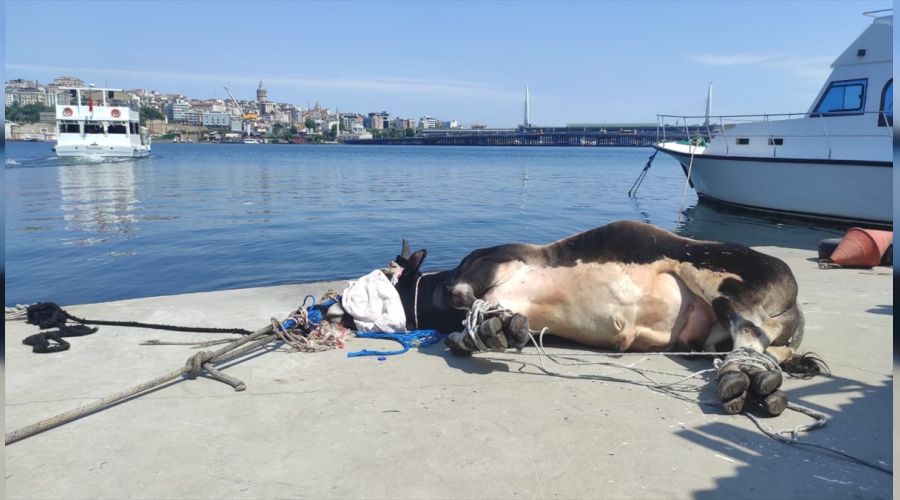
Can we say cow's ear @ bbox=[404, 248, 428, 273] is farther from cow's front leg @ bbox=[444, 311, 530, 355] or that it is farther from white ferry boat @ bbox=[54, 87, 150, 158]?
white ferry boat @ bbox=[54, 87, 150, 158]

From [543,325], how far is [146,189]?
33390mm

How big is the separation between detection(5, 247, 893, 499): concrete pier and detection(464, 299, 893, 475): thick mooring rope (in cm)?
7

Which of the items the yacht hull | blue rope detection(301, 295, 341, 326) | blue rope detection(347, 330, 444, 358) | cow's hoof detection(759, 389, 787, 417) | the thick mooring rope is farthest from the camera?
the yacht hull

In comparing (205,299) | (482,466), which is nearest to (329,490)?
(482,466)

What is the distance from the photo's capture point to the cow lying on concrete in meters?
4.45

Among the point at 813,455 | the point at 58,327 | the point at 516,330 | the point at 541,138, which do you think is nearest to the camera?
the point at 813,455

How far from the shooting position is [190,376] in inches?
179

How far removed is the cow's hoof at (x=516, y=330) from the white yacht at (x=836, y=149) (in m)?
14.0

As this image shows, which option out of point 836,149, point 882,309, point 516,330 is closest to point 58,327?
point 516,330

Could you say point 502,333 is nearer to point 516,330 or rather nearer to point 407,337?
point 516,330

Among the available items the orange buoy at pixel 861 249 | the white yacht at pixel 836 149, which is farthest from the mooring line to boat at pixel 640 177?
the orange buoy at pixel 861 249

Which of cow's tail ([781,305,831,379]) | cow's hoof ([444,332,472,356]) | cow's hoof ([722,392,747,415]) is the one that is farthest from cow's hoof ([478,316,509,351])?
cow's tail ([781,305,831,379])

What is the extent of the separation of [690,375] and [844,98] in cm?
1870

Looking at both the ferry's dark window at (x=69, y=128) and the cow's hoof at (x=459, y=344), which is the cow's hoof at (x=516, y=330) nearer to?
the cow's hoof at (x=459, y=344)
